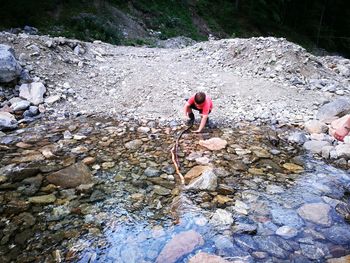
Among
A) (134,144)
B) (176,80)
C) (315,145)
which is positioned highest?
(176,80)

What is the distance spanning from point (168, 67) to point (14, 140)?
521cm

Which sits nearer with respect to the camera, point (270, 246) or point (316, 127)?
point (270, 246)

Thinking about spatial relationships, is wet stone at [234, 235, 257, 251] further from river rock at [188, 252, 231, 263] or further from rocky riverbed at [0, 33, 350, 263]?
river rock at [188, 252, 231, 263]

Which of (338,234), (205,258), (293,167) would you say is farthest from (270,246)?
(293,167)

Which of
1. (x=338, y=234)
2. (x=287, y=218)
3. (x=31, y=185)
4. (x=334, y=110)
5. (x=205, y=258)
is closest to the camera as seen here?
(x=205, y=258)

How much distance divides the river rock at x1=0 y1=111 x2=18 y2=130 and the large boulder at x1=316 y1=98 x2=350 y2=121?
5.91 meters

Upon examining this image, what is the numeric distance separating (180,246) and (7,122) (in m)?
4.22

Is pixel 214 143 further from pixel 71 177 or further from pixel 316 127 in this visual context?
pixel 71 177

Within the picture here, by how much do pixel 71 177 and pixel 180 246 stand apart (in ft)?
6.30

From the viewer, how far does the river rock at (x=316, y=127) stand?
600 centimetres

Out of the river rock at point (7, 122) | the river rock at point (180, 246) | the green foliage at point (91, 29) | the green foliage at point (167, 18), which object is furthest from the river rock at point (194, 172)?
the green foliage at point (167, 18)

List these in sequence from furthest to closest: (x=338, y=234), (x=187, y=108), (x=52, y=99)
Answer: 1. (x=52, y=99)
2. (x=187, y=108)
3. (x=338, y=234)

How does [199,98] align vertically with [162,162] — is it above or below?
above

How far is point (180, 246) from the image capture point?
319cm
